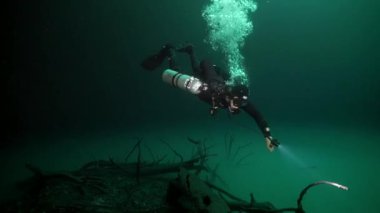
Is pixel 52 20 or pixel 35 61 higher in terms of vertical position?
pixel 52 20

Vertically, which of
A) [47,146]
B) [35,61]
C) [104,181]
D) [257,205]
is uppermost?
[35,61]

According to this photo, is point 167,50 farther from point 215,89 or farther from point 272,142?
point 272,142

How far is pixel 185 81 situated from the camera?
17.8 feet

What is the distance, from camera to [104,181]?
610cm

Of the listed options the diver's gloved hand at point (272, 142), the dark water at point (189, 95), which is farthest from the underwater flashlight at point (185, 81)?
the dark water at point (189, 95)

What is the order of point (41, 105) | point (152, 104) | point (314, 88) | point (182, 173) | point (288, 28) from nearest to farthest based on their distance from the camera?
1. point (182, 173)
2. point (41, 105)
3. point (152, 104)
4. point (314, 88)
5. point (288, 28)

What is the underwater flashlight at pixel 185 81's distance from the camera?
5188mm

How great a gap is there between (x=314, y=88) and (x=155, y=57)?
36606 mm

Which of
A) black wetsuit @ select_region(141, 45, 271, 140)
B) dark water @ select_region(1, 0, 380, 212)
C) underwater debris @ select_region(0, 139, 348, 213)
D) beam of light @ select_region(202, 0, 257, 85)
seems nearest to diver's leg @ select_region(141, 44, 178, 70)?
black wetsuit @ select_region(141, 45, 271, 140)

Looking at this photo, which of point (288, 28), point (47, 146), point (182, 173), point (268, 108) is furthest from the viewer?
point (288, 28)

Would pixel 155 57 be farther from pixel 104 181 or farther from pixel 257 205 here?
pixel 257 205

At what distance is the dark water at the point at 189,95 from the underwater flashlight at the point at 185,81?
12.8ft

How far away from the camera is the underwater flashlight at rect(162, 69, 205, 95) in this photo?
5.19 meters

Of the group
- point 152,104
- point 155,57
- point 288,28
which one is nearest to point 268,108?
point 152,104
